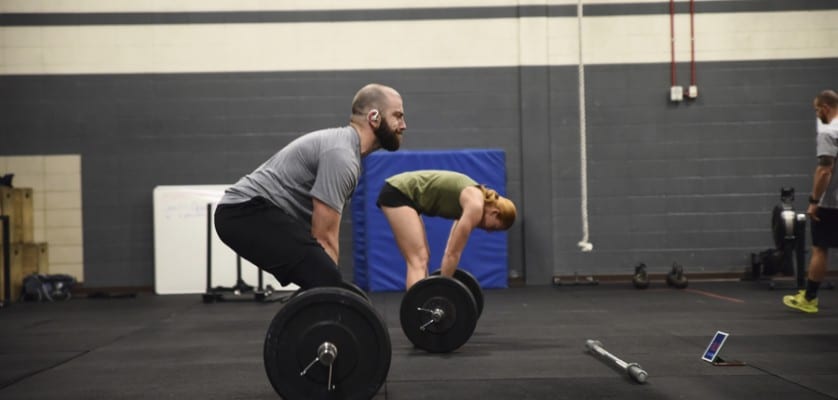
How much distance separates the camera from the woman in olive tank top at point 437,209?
13.1 feet

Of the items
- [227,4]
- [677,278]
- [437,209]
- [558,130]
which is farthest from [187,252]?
[677,278]

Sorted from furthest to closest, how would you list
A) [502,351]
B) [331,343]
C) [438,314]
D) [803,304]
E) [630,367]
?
1. [803,304]
2. [502,351]
3. [438,314]
4. [630,367]
5. [331,343]

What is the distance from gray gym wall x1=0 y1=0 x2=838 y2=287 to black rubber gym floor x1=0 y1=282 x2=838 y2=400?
137cm

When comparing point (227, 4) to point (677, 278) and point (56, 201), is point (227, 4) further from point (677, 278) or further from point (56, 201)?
point (677, 278)

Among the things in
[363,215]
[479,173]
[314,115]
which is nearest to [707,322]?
[479,173]

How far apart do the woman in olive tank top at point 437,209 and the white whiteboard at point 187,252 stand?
11.3 feet

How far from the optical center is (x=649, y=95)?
25.8 ft

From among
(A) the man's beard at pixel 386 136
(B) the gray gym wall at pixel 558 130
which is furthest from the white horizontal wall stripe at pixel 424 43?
(A) the man's beard at pixel 386 136

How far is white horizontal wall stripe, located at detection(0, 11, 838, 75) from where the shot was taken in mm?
7742

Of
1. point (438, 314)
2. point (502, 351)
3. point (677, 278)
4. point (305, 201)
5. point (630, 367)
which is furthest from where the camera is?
point (677, 278)

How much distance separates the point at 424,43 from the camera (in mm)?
7836

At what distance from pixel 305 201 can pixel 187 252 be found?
5.15 metres

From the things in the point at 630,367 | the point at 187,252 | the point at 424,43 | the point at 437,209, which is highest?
the point at 424,43

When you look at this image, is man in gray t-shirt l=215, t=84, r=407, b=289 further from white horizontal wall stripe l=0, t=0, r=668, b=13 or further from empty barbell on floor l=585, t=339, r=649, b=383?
white horizontal wall stripe l=0, t=0, r=668, b=13
